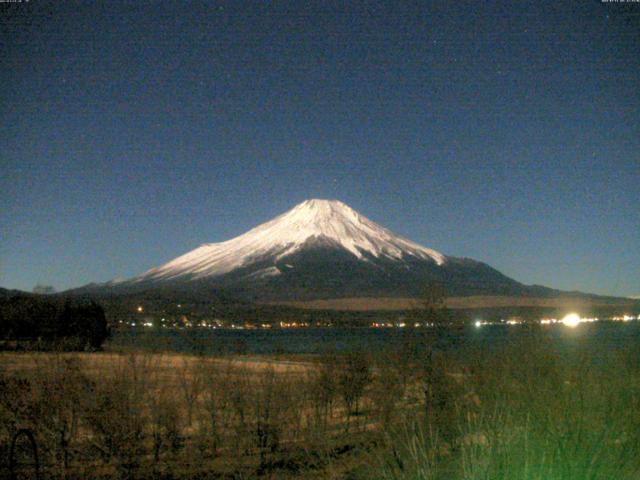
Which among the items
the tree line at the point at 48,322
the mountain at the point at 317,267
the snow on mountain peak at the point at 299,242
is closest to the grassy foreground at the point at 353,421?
the tree line at the point at 48,322

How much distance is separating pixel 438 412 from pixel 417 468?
477 centimetres

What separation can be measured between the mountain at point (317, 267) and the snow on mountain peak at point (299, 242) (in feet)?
0.74

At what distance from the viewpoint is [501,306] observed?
444 feet

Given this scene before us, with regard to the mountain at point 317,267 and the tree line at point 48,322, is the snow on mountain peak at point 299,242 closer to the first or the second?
the mountain at point 317,267

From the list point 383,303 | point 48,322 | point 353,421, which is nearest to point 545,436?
point 353,421

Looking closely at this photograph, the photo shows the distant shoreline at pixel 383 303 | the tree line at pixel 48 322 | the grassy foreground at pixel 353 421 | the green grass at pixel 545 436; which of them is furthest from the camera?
the distant shoreline at pixel 383 303

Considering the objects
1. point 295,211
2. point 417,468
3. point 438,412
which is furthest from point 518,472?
point 295,211

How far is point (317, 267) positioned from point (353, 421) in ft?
458

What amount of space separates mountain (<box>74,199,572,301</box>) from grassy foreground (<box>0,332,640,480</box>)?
110m

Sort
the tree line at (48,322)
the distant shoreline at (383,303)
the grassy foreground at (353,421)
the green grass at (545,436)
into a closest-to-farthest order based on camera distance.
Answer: the green grass at (545,436)
the grassy foreground at (353,421)
the tree line at (48,322)
the distant shoreline at (383,303)

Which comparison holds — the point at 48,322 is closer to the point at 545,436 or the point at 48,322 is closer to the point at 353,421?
the point at 353,421

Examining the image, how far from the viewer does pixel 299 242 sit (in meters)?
164

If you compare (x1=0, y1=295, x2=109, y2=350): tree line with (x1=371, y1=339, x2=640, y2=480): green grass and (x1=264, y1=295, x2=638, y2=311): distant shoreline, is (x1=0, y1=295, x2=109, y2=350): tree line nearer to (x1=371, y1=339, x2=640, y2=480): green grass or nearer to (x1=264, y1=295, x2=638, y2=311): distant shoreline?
(x1=371, y1=339, x2=640, y2=480): green grass

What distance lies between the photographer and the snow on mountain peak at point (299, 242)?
520 feet
